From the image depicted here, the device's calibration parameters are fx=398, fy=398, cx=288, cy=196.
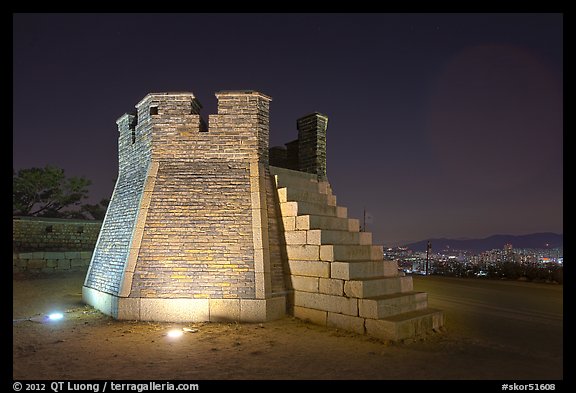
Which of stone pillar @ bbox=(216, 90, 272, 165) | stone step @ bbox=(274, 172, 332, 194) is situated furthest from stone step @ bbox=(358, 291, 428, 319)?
stone pillar @ bbox=(216, 90, 272, 165)

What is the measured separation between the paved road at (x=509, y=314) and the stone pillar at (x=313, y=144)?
4.80 metres

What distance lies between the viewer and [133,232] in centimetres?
828

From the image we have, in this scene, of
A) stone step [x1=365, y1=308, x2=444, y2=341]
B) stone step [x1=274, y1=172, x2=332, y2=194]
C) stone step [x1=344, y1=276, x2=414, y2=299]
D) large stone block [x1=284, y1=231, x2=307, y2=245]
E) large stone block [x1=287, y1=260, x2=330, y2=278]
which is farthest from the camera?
stone step [x1=274, y1=172, x2=332, y2=194]

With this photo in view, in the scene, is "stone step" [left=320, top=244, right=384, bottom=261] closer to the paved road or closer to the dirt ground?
the dirt ground

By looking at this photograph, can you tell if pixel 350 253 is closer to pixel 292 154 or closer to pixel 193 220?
pixel 193 220

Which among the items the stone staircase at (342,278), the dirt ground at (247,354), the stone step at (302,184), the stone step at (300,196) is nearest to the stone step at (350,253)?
the stone staircase at (342,278)

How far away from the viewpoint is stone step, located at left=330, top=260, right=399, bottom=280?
724 centimetres

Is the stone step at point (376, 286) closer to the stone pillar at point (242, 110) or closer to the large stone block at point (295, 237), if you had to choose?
the large stone block at point (295, 237)

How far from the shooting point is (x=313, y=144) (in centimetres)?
1148

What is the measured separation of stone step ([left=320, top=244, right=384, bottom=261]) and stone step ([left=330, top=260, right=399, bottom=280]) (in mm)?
197

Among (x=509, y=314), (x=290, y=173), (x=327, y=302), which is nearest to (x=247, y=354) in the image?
(x=327, y=302)

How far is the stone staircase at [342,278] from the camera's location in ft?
22.3
